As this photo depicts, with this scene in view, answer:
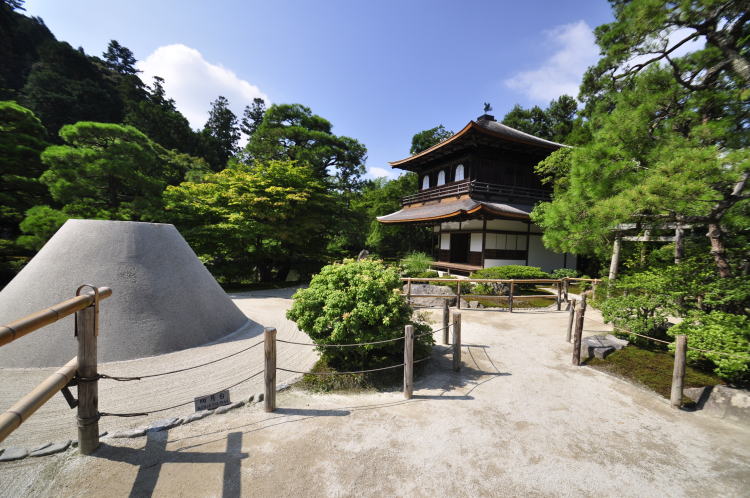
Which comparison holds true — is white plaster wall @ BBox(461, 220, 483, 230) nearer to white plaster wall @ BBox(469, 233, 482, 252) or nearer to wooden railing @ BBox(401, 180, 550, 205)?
white plaster wall @ BBox(469, 233, 482, 252)

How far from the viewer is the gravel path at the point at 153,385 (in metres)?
Result: 3.54

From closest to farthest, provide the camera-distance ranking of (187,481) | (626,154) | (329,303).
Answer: (187,481), (329,303), (626,154)

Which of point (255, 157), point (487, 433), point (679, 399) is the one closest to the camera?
point (487, 433)

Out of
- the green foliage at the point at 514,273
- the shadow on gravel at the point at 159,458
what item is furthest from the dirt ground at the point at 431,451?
the green foliage at the point at 514,273

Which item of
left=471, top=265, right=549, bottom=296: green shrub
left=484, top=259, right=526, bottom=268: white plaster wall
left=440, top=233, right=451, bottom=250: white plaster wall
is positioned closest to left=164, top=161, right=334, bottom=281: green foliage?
left=440, top=233, right=451, bottom=250: white plaster wall

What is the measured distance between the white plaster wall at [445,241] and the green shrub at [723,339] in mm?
12272

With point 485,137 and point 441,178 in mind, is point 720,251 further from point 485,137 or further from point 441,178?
point 441,178

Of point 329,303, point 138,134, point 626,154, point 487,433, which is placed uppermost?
point 138,134

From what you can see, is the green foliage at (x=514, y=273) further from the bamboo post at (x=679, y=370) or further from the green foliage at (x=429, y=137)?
the green foliage at (x=429, y=137)

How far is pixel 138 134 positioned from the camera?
12.1 meters

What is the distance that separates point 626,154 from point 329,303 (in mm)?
5921

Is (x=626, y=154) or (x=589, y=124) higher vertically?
(x=589, y=124)

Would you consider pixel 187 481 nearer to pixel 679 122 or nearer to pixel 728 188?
pixel 728 188

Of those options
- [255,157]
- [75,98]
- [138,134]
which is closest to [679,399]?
[138,134]
